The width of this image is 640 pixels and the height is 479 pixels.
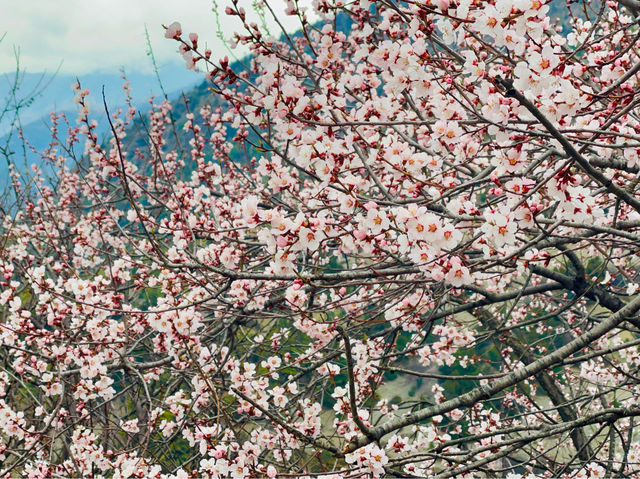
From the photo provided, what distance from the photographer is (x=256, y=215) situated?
2.27 m

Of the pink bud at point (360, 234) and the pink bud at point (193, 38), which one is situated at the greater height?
the pink bud at point (193, 38)

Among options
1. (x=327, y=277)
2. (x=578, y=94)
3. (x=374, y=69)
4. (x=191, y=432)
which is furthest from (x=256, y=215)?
(x=191, y=432)

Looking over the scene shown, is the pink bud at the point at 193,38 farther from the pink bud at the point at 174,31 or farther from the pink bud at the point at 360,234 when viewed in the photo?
the pink bud at the point at 360,234

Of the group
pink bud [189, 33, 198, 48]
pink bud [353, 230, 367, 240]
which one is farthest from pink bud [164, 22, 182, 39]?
pink bud [353, 230, 367, 240]

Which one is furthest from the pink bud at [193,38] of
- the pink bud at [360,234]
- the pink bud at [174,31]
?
the pink bud at [360,234]

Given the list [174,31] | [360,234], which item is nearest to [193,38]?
[174,31]

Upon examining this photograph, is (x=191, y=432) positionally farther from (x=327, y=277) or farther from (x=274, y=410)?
(x=327, y=277)

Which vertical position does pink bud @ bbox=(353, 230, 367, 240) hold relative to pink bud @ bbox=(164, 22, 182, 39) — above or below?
below

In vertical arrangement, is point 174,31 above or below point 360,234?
above

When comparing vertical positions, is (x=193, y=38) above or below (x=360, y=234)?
above

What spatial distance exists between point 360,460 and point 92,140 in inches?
135

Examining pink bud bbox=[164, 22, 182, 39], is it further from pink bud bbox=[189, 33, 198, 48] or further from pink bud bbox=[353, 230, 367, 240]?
pink bud bbox=[353, 230, 367, 240]

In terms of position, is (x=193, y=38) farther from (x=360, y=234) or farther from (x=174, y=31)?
(x=360, y=234)

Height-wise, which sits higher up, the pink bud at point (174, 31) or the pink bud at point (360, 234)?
the pink bud at point (174, 31)
